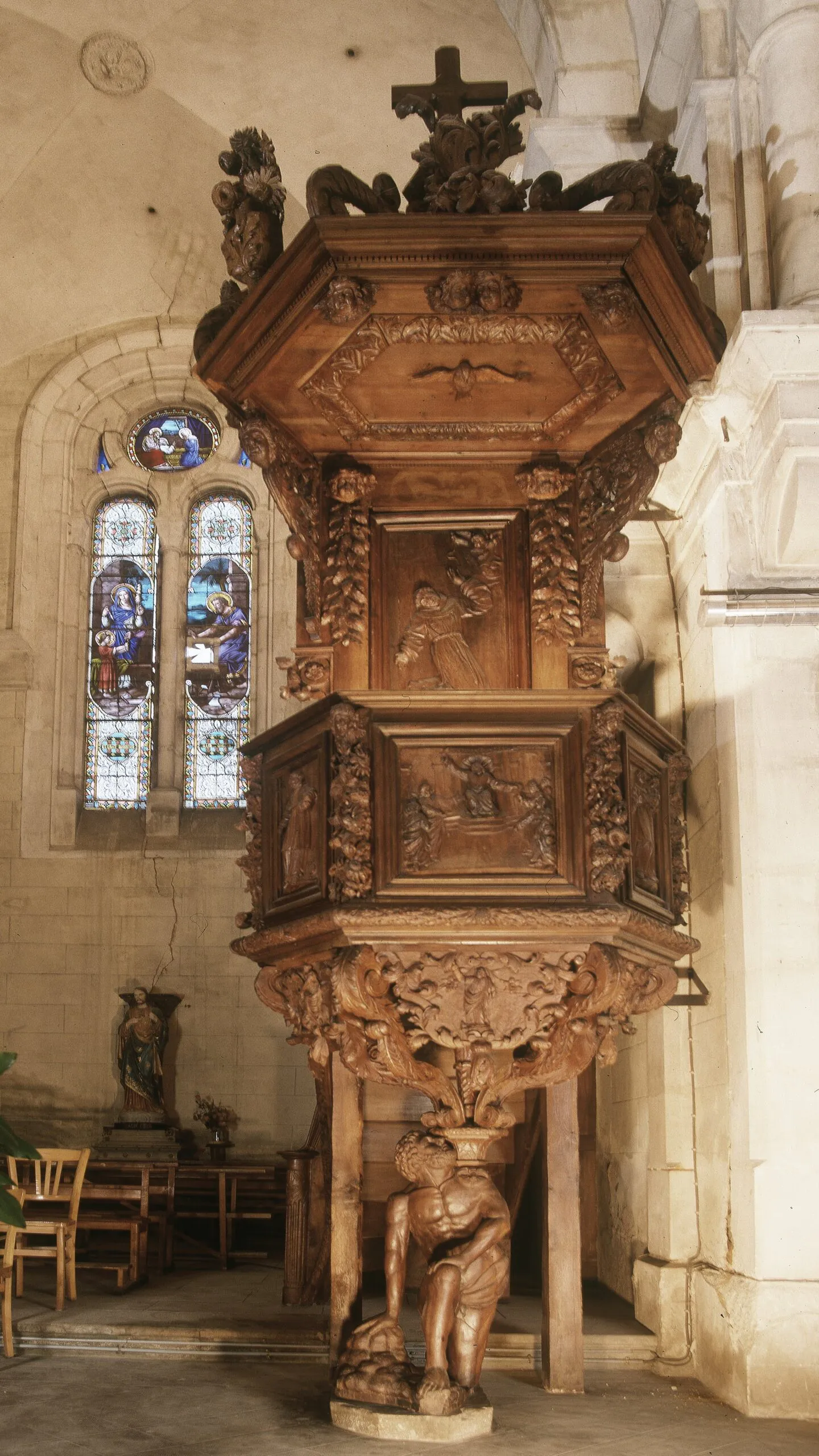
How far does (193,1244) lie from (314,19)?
8.50 meters

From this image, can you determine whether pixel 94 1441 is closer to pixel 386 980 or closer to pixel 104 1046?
pixel 386 980

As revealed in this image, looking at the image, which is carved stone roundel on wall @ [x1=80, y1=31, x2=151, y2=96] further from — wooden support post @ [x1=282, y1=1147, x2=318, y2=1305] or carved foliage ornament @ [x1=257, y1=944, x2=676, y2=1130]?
carved foliage ornament @ [x1=257, y1=944, x2=676, y2=1130]

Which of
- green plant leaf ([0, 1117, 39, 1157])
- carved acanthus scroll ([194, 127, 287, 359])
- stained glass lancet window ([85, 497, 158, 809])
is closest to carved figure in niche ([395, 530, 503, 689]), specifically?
carved acanthus scroll ([194, 127, 287, 359])

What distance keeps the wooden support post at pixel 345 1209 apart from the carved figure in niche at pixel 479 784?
1.12 m

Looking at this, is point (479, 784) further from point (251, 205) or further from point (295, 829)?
point (251, 205)

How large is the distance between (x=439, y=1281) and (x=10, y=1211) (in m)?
1.55

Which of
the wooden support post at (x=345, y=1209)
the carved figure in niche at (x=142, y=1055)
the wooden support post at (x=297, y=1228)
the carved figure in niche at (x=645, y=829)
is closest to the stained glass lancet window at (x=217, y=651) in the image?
the carved figure in niche at (x=142, y=1055)

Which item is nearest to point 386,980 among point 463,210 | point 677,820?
point 677,820

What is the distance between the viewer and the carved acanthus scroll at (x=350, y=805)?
14.2 ft

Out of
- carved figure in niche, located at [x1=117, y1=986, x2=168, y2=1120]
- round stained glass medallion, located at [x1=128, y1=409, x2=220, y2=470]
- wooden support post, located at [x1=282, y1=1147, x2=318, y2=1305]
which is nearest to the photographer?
wooden support post, located at [x1=282, y1=1147, x2=318, y2=1305]

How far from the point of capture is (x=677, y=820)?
5.06 m

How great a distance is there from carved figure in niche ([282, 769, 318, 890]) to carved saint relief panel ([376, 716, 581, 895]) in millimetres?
303

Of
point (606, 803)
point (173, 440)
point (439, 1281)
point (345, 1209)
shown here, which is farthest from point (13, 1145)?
point (173, 440)

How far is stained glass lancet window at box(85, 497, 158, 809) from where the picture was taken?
479 inches
